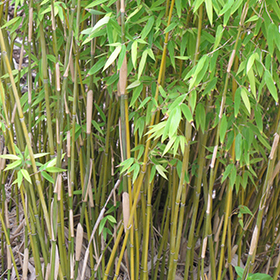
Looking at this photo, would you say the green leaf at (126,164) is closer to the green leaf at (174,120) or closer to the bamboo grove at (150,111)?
the bamboo grove at (150,111)

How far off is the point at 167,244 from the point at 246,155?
623 millimetres

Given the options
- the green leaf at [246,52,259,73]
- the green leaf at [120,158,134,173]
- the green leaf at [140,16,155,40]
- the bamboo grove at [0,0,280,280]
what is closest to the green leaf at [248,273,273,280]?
the bamboo grove at [0,0,280,280]

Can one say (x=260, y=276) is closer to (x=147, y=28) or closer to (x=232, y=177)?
(x=232, y=177)

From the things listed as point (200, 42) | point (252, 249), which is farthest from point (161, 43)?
point (252, 249)

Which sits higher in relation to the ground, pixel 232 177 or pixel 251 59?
pixel 251 59

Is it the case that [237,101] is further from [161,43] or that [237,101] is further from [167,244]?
[167,244]

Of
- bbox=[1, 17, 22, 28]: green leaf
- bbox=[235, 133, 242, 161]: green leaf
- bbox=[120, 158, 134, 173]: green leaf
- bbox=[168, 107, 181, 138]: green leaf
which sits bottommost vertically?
bbox=[120, 158, 134, 173]: green leaf

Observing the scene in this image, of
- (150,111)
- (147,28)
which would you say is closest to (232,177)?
(150,111)

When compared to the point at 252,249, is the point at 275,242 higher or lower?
lower

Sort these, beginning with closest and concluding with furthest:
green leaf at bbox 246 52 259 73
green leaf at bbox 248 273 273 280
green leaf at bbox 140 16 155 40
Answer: green leaf at bbox 246 52 259 73, green leaf at bbox 140 16 155 40, green leaf at bbox 248 273 273 280

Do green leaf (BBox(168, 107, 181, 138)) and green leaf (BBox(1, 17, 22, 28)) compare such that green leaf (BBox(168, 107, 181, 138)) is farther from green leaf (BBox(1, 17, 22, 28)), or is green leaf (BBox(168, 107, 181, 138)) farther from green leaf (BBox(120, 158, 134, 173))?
green leaf (BBox(1, 17, 22, 28))

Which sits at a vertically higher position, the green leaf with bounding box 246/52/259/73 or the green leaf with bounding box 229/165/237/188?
the green leaf with bounding box 246/52/259/73

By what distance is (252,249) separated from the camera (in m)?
0.93

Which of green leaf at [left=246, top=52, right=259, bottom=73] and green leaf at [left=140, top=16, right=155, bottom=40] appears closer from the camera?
green leaf at [left=246, top=52, right=259, bottom=73]
